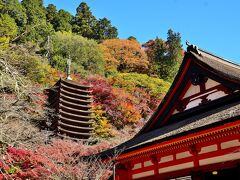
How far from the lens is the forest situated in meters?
12.7

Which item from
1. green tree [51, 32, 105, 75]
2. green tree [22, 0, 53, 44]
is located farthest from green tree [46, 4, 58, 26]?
green tree [51, 32, 105, 75]

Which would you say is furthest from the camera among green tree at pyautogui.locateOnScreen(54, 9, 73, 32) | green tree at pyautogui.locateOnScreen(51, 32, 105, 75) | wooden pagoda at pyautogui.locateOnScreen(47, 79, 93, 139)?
green tree at pyautogui.locateOnScreen(54, 9, 73, 32)

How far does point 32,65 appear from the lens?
83.3ft

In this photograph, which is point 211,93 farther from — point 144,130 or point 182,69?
point 144,130

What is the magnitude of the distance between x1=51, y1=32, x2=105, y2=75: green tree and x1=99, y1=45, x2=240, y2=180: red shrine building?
93.2 ft

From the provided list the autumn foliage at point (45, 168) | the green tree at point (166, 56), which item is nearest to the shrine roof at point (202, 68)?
the autumn foliage at point (45, 168)

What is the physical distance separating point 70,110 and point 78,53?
16.1 m

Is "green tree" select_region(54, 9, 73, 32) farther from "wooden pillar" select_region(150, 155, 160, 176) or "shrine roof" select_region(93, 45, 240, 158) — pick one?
"wooden pillar" select_region(150, 155, 160, 176)

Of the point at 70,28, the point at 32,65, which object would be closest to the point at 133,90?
the point at 32,65

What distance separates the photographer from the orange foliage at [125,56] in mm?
45344

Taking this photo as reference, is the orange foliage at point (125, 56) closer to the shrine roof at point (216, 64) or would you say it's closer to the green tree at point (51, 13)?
the green tree at point (51, 13)

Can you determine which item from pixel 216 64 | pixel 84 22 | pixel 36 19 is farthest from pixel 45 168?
pixel 84 22

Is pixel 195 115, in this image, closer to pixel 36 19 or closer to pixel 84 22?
pixel 36 19

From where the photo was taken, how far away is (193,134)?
23.6 ft
